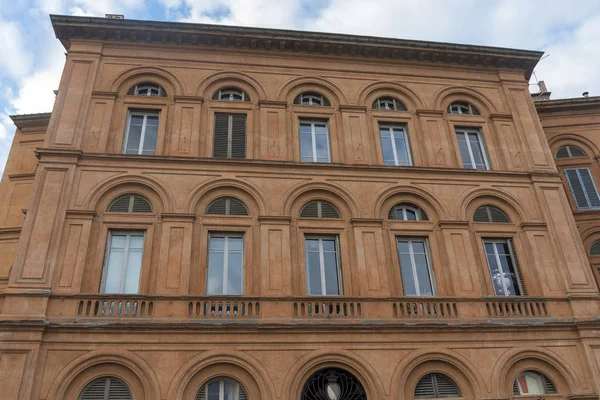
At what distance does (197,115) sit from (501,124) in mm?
11121

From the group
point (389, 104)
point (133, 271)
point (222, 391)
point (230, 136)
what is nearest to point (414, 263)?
point (389, 104)

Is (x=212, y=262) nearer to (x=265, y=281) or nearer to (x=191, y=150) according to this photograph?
(x=265, y=281)

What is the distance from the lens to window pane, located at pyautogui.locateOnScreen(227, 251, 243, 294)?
14500 millimetres

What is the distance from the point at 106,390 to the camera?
12.7m

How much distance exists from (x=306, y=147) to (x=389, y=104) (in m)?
3.84

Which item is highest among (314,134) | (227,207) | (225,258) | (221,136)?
(314,134)

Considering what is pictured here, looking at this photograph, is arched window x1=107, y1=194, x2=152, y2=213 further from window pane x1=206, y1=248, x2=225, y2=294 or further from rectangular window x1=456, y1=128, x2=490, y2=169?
rectangular window x1=456, y1=128, x2=490, y2=169

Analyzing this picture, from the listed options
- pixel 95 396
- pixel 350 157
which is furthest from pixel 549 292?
pixel 95 396

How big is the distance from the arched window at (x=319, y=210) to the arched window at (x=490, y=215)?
4734 millimetres

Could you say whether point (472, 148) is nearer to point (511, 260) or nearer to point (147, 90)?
point (511, 260)

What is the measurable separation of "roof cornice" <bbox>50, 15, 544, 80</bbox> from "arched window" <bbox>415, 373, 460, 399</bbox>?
38.1 ft

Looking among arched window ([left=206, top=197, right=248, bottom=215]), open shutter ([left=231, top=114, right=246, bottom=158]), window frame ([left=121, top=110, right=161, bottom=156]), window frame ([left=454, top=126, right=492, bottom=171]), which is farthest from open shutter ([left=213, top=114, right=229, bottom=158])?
window frame ([left=454, top=126, right=492, bottom=171])

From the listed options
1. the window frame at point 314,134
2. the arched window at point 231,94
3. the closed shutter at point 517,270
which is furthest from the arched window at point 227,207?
the closed shutter at point 517,270

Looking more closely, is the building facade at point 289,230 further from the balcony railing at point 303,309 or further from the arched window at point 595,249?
the arched window at point 595,249
